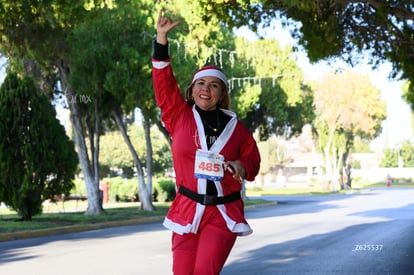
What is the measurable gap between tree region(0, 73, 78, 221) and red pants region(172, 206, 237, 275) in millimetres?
17159

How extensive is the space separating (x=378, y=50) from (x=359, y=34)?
0.70 metres

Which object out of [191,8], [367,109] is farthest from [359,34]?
[367,109]

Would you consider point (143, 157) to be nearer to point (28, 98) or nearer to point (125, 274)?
point (28, 98)

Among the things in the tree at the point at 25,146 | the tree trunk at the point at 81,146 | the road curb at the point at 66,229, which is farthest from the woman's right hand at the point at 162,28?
the tree trunk at the point at 81,146

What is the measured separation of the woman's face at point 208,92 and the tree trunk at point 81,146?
68.6 feet

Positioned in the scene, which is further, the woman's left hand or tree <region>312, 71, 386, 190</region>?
tree <region>312, 71, 386, 190</region>

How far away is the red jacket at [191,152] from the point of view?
4.86 m

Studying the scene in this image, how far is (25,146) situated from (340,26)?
31.1 feet

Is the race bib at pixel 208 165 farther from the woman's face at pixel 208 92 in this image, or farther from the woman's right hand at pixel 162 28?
the woman's right hand at pixel 162 28

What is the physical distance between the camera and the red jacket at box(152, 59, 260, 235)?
4859 mm

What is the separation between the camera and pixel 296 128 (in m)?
45.7

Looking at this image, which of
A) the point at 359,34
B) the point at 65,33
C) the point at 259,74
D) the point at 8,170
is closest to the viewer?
the point at 359,34

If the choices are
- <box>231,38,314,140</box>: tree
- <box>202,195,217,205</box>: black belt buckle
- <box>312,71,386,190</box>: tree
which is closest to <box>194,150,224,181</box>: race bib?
<box>202,195,217,205</box>: black belt buckle

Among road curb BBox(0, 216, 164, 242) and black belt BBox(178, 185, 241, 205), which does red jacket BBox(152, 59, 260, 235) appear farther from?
road curb BBox(0, 216, 164, 242)
